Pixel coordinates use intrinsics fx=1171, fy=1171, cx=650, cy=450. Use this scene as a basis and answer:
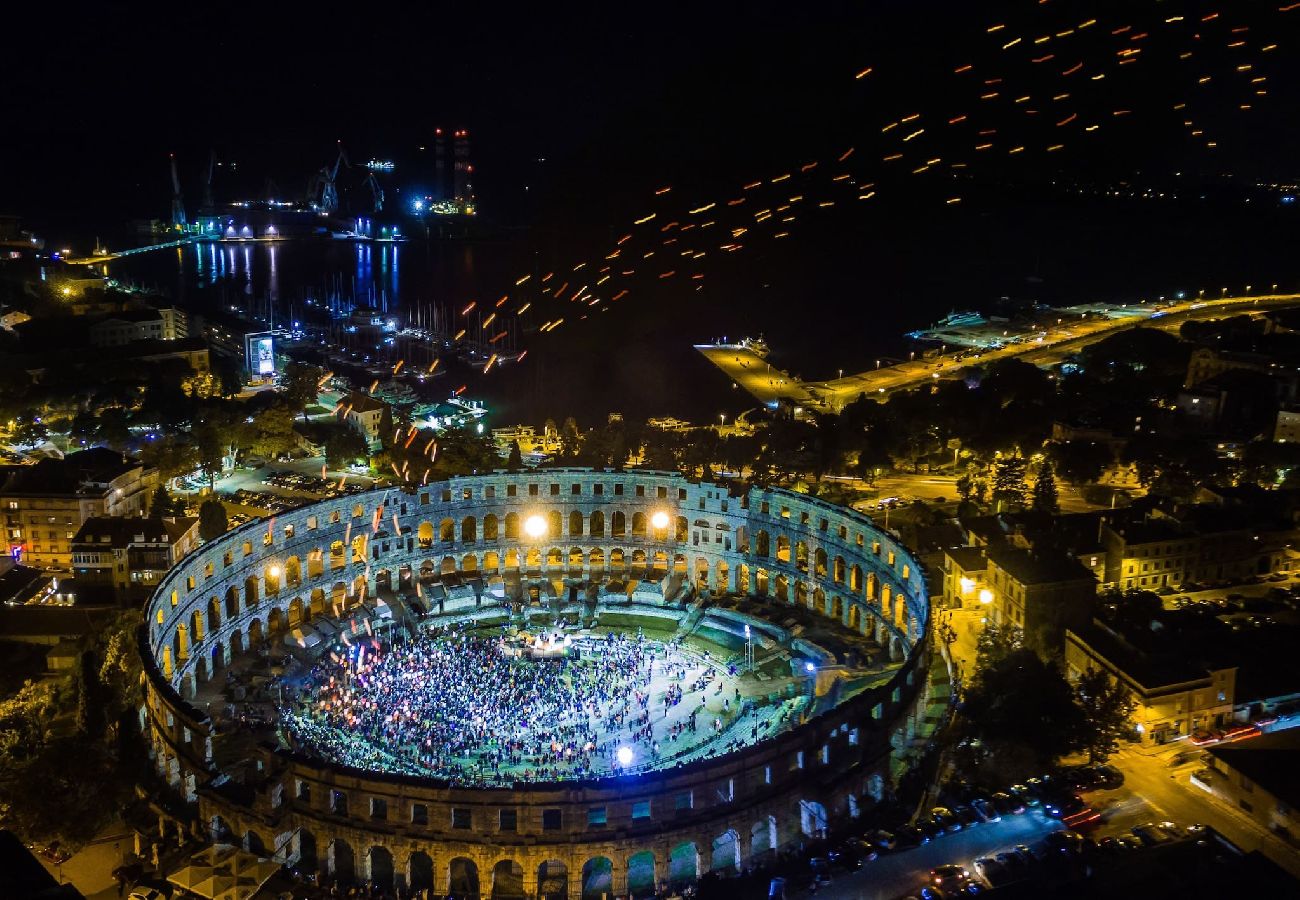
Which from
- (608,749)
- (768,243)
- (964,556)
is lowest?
(608,749)

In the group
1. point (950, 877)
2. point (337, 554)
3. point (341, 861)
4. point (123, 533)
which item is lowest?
point (341, 861)

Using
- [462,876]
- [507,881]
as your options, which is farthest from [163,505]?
[507,881]

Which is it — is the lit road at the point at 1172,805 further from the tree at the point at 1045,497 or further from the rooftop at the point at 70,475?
the rooftop at the point at 70,475

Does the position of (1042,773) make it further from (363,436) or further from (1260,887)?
(363,436)

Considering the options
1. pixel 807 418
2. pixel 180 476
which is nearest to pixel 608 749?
pixel 180 476

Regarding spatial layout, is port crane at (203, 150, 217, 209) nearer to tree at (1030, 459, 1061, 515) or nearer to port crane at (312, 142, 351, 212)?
port crane at (312, 142, 351, 212)

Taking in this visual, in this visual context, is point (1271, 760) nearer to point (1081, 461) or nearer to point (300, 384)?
point (1081, 461)

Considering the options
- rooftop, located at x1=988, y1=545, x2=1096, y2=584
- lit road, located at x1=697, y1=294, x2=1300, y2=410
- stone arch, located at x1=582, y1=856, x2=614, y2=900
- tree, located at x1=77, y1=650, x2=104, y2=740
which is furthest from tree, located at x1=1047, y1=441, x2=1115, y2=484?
tree, located at x1=77, y1=650, x2=104, y2=740
